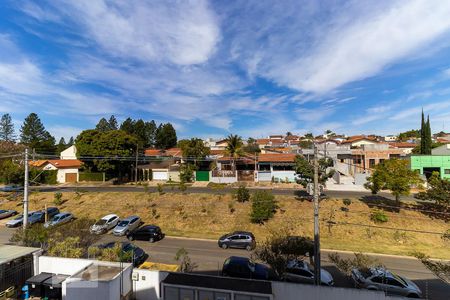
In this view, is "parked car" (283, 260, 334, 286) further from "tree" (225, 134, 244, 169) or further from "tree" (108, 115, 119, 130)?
"tree" (108, 115, 119, 130)

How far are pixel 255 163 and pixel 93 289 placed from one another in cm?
4138

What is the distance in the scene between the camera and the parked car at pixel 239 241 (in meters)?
24.6

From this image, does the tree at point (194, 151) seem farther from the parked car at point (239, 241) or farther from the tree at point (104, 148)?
the parked car at point (239, 241)

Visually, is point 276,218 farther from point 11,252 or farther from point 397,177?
point 11,252

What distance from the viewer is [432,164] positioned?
4603 cm

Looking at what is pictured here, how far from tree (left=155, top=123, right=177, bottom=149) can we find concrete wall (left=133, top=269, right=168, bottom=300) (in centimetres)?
8412

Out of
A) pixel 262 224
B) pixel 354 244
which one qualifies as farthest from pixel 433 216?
pixel 262 224

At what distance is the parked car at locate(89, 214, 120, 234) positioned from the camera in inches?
1146

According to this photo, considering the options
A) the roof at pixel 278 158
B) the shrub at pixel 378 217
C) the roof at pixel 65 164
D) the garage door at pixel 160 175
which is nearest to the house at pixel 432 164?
the roof at pixel 278 158

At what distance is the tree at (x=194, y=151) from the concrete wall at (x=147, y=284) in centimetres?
4004

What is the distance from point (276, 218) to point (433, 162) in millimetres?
34127

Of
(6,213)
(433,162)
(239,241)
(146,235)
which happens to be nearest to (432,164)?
(433,162)

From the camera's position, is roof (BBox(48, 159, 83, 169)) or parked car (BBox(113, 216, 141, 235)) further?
roof (BBox(48, 159, 83, 169))

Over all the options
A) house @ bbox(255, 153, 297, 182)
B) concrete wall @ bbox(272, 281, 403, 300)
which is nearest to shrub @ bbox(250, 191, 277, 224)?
concrete wall @ bbox(272, 281, 403, 300)
